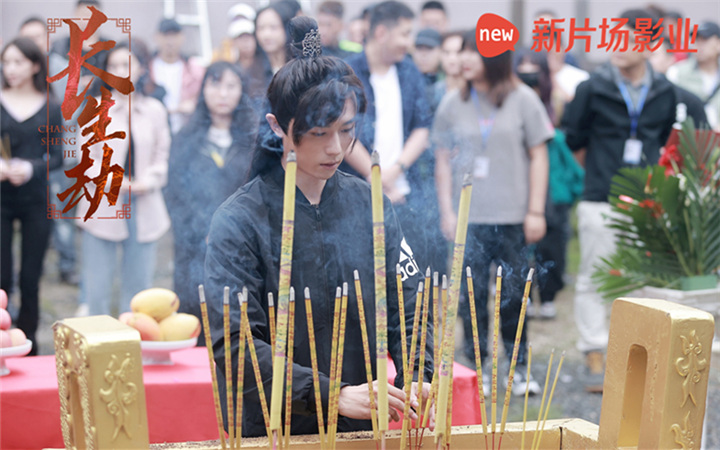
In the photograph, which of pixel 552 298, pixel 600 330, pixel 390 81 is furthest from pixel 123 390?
pixel 552 298

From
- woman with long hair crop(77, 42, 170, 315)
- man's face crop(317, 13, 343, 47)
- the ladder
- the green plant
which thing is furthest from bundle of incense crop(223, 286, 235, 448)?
the ladder

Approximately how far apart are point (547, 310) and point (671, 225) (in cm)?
248

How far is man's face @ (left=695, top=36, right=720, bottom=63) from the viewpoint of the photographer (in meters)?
5.14

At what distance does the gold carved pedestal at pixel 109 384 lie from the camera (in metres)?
1.07

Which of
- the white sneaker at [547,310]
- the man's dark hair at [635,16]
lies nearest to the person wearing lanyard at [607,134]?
the man's dark hair at [635,16]

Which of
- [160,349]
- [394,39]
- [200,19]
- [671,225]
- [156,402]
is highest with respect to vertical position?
[200,19]

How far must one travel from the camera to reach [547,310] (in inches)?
197

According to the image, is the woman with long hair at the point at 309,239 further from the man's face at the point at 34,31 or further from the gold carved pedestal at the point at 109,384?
the man's face at the point at 34,31

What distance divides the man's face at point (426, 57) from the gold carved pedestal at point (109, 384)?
376 centimetres

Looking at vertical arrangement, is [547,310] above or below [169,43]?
below

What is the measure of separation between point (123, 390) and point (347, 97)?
69 centimetres

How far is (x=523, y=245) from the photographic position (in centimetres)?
333

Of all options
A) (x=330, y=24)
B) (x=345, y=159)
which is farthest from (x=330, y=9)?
(x=345, y=159)

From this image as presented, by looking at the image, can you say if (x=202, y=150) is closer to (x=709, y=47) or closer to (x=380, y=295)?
(x=380, y=295)
